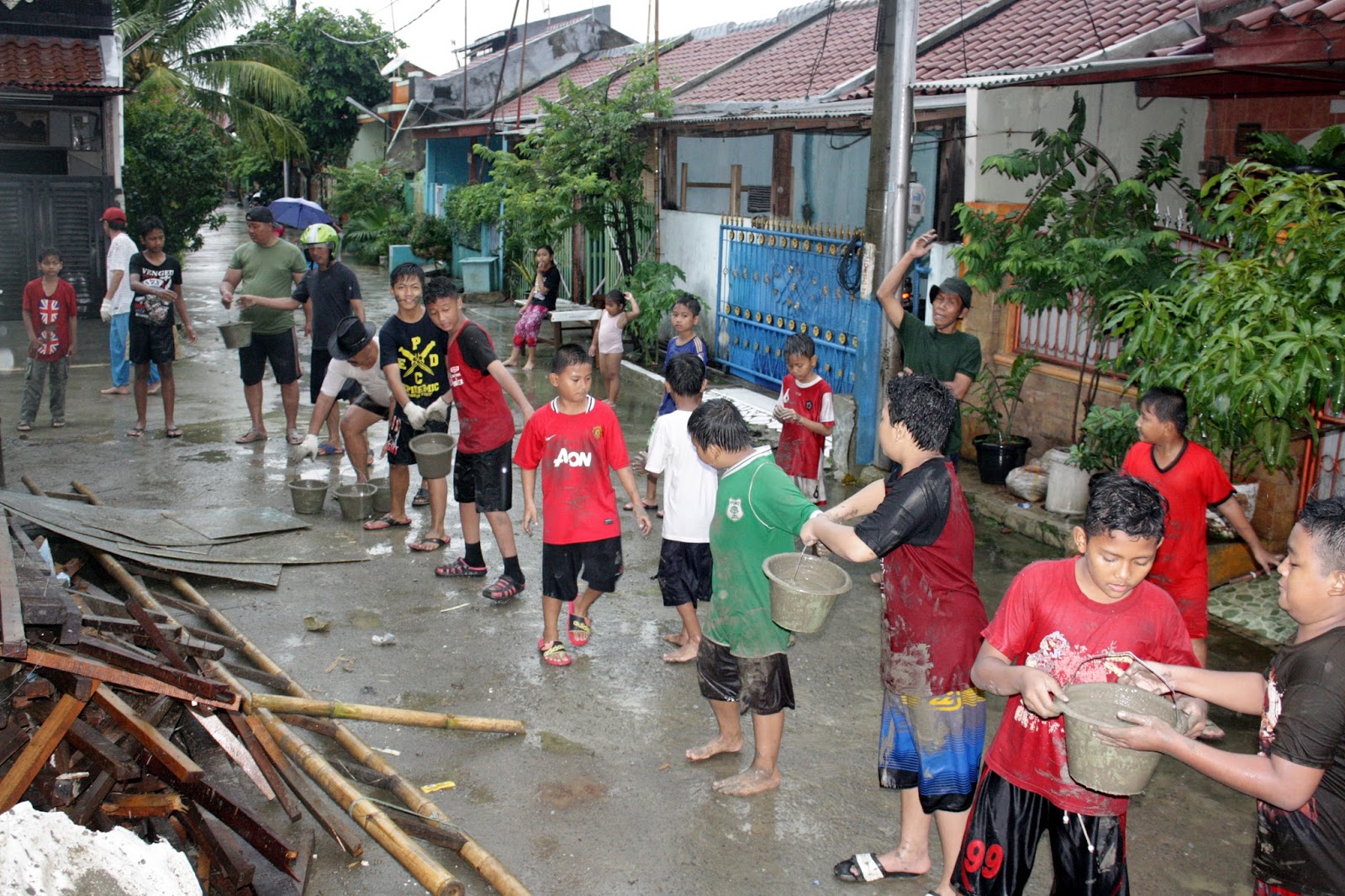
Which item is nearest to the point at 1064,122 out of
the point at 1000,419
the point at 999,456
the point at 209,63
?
the point at 1000,419

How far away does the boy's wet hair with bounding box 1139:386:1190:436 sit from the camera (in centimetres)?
500

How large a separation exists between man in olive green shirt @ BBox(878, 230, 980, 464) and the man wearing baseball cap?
769 cm

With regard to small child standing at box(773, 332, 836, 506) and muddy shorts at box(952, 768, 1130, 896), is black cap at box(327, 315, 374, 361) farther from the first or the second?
muddy shorts at box(952, 768, 1130, 896)

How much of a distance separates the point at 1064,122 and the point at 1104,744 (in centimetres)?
760

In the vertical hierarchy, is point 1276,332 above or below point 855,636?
above

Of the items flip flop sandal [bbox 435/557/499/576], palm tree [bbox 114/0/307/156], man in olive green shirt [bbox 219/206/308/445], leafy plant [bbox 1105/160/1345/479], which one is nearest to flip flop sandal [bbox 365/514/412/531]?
flip flop sandal [bbox 435/557/499/576]

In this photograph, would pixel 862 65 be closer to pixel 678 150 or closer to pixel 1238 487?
pixel 678 150

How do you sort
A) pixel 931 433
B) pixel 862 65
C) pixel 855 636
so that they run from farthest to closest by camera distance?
pixel 862 65 < pixel 855 636 < pixel 931 433

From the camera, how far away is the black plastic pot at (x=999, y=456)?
339 inches

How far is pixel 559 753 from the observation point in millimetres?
4984

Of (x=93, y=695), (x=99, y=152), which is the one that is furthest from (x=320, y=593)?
(x=99, y=152)

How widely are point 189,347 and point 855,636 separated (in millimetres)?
11307

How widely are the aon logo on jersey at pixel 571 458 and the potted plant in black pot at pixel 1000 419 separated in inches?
161

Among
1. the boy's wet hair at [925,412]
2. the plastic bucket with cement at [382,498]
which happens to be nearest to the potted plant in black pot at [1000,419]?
the plastic bucket with cement at [382,498]
